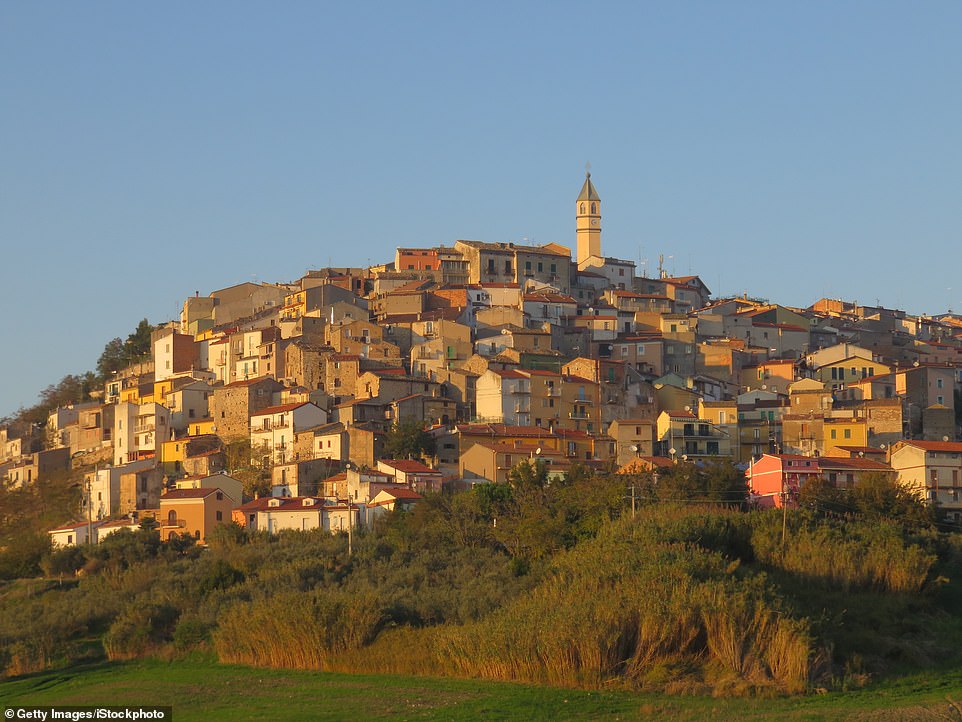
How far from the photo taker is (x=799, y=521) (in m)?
40.9

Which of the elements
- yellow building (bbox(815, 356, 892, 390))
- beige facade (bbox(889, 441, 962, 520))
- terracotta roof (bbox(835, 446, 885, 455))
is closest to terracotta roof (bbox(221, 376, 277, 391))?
yellow building (bbox(815, 356, 892, 390))

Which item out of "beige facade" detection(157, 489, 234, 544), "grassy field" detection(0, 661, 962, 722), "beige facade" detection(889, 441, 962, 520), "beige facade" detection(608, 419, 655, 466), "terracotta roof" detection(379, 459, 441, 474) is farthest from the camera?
"beige facade" detection(608, 419, 655, 466)

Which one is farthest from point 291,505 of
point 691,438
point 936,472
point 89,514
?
point 936,472

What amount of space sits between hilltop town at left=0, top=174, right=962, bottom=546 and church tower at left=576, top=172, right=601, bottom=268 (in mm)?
7571

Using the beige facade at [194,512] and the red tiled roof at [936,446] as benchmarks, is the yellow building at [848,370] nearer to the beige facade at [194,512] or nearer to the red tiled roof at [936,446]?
the red tiled roof at [936,446]

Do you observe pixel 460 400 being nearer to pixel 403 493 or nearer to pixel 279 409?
pixel 279 409

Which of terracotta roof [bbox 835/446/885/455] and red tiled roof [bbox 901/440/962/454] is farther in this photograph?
terracotta roof [bbox 835/446/885/455]

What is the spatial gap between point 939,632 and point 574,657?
9171mm

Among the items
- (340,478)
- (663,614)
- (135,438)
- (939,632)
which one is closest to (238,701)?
(663,614)

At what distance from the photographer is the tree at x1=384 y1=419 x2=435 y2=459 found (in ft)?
190

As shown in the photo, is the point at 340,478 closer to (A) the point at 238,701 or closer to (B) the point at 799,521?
(B) the point at 799,521

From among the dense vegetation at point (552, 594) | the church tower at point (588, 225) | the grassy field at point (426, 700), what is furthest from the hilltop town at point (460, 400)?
the grassy field at point (426, 700)

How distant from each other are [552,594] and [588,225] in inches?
2251
